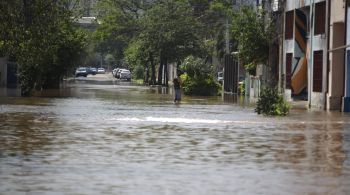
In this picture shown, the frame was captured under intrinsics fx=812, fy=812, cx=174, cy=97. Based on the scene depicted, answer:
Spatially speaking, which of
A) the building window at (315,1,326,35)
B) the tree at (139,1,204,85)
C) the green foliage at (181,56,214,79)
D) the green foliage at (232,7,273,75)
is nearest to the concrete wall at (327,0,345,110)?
the building window at (315,1,326,35)

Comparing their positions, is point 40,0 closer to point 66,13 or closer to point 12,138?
point 66,13

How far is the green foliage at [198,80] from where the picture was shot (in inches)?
2103

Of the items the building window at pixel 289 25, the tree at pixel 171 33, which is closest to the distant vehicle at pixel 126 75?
the tree at pixel 171 33

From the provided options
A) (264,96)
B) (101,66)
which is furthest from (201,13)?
(101,66)

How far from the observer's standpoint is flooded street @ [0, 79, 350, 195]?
11281 mm

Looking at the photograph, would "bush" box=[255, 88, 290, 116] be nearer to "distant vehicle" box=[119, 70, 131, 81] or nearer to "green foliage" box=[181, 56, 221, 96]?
"green foliage" box=[181, 56, 221, 96]

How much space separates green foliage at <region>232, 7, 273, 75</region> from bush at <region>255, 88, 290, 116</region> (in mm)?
18814

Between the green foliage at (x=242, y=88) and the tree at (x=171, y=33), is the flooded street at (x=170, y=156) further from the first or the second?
the tree at (x=171, y=33)

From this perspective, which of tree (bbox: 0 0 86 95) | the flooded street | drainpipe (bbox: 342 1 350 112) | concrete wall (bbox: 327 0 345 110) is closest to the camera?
the flooded street

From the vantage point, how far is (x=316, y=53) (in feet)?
129

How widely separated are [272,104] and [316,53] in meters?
11.2

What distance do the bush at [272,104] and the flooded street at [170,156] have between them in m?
2.66

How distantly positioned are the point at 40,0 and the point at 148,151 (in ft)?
31.1

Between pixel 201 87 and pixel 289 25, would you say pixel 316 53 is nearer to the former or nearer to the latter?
pixel 289 25
